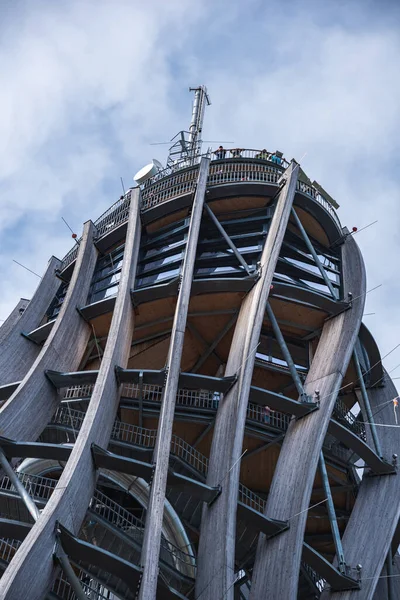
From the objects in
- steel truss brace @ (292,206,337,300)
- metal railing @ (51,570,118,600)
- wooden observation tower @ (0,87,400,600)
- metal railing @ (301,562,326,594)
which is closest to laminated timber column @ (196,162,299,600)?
wooden observation tower @ (0,87,400,600)

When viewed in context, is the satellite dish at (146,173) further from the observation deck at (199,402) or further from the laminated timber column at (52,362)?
the laminated timber column at (52,362)

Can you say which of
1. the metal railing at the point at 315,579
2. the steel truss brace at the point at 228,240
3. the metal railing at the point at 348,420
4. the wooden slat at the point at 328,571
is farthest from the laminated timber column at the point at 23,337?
the metal railing at the point at 315,579

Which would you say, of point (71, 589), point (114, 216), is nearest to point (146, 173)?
point (114, 216)

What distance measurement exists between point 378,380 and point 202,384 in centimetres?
929

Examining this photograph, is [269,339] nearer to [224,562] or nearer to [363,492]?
[363,492]

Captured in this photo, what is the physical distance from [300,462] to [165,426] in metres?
4.22

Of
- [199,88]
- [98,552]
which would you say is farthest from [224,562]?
[199,88]

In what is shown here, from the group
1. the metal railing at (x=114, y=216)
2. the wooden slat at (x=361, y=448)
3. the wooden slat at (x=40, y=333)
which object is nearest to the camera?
the wooden slat at (x=361, y=448)

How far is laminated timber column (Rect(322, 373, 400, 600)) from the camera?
19.7m

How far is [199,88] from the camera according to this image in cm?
3812

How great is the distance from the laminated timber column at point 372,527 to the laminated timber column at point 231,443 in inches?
201

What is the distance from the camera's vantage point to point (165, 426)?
58.3 ft

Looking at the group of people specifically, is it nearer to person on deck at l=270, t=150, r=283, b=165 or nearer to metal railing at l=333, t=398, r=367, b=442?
person on deck at l=270, t=150, r=283, b=165

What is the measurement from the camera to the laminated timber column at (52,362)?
19.1 m
